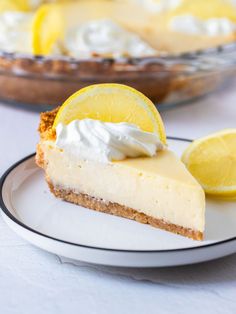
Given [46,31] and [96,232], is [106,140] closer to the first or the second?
[96,232]

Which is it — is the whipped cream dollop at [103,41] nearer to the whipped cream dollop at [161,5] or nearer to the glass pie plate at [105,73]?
the glass pie plate at [105,73]

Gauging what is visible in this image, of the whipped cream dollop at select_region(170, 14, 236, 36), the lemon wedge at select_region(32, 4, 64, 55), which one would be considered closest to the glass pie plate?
the lemon wedge at select_region(32, 4, 64, 55)

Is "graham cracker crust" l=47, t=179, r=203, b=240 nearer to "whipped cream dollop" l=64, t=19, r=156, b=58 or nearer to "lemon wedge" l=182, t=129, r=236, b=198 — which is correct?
"lemon wedge" l=182, t=129, r=236, b=198

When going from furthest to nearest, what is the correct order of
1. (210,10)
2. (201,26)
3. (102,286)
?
1. (210,10)
2. (201,26)
3. (102,286)

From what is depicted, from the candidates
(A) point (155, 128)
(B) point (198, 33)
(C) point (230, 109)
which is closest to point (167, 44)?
(B) point (198, 33)

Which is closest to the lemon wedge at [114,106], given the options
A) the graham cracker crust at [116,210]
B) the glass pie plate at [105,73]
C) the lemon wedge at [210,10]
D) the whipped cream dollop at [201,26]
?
the graham cracker crust at [116,210]

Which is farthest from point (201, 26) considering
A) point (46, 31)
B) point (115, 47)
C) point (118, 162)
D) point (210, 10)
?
point (118, 162)
